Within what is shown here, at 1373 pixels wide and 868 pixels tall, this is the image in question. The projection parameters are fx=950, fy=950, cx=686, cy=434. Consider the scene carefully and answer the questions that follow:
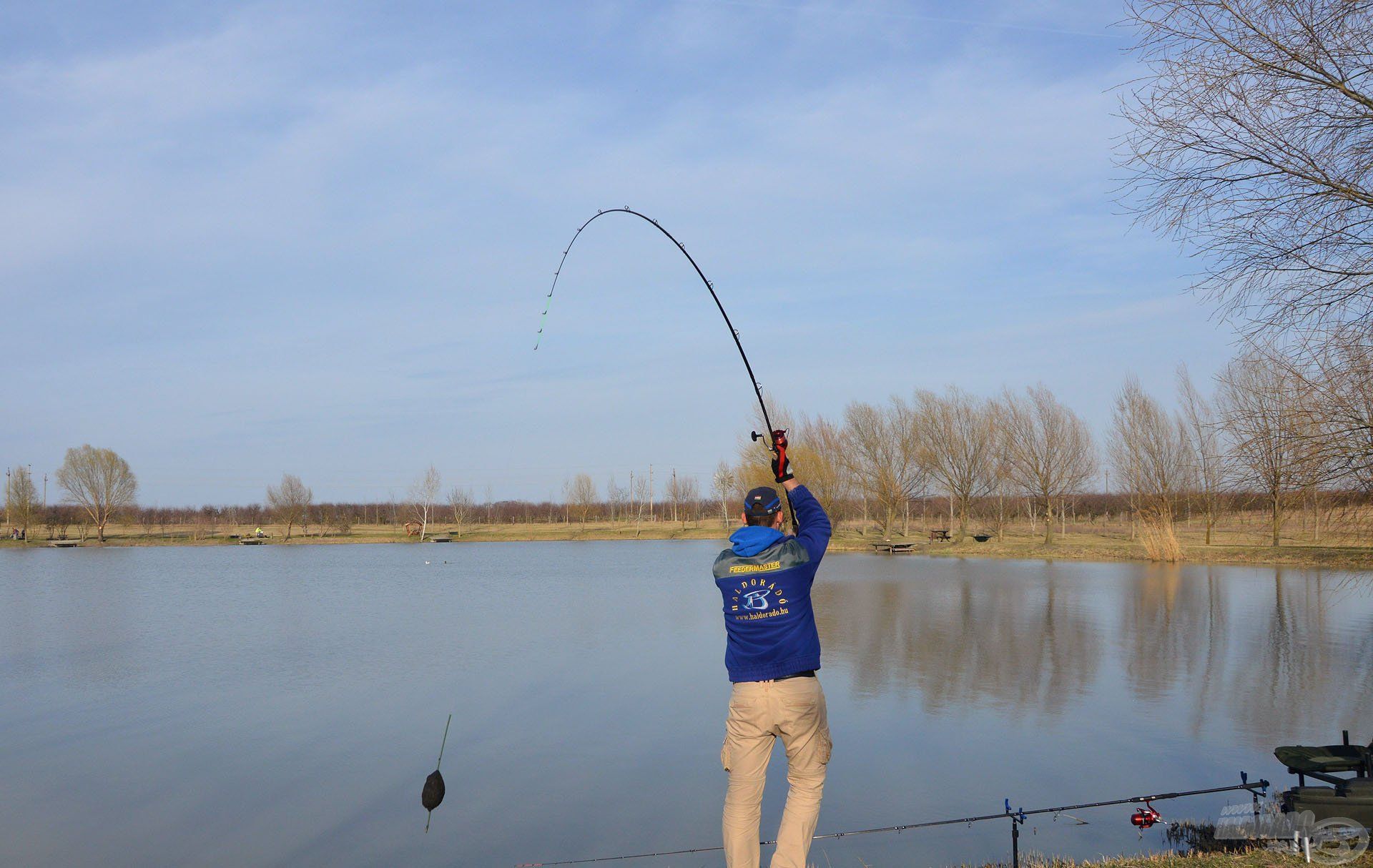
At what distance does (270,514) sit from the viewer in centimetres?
7919

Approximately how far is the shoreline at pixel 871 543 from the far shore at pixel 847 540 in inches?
1.9

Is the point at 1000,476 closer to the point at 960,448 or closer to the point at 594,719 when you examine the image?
the point at 960,448

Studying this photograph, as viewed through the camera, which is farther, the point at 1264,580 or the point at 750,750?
the point at 1264,580

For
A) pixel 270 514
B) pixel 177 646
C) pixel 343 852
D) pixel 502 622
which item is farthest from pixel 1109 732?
pixel 270 514

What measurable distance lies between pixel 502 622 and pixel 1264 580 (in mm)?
19826

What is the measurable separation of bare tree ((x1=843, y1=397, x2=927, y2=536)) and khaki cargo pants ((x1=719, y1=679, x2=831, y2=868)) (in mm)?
45141

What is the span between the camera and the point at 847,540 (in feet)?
164

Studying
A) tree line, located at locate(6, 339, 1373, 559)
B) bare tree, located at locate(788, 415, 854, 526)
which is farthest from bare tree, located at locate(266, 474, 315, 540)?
bare tree, located at locate(788, 415, 854, 526)

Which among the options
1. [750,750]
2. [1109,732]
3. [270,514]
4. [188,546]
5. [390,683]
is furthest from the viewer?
[270,514]

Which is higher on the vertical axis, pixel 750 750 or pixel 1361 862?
pixel 750 750

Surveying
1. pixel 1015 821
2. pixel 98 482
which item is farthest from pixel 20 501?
pixel 1015 821

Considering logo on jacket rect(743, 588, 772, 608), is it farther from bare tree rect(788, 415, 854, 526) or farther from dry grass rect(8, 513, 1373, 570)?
bare tree rect(788, 415, 854, 526)

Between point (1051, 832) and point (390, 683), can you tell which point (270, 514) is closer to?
point (390, 683)

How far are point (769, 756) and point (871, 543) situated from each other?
43593 mm
